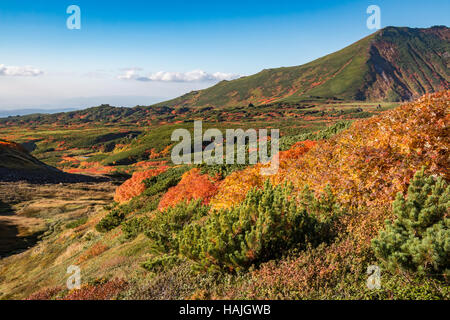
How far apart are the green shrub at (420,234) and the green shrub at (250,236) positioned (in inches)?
67.4

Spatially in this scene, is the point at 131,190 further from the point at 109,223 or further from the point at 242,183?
the point at 242,183

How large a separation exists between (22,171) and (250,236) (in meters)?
46.6

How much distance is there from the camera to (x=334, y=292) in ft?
15.3

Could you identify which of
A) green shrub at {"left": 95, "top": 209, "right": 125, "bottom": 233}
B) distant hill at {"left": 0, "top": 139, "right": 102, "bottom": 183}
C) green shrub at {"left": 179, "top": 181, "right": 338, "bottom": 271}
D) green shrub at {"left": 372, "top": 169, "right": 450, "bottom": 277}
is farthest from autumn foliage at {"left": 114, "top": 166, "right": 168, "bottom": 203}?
green shrub at {"left": 372, "top": 169, "right": 450, "bottom": 277}

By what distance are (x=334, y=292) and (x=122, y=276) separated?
19.2 ft

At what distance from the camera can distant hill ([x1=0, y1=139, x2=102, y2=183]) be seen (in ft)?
125

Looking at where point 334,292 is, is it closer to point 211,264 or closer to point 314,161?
point 211,264

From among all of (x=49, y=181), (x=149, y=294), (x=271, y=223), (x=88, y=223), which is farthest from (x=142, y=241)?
(x=49, y=181)

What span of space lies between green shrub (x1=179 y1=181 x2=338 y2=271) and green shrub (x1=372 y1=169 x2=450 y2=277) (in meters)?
1.71

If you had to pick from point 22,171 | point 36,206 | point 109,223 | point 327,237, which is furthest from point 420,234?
point 22,171

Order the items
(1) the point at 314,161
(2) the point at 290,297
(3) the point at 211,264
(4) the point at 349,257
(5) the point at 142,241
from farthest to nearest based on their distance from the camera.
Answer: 1. (5) the point at 142,241
2. (1) the point at 314,161
3. (3) the point at 211,264
4. (4) the point at 349,257
5. (2) the point at 290,297

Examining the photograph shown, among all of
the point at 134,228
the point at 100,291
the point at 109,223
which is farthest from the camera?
the point at 109,223

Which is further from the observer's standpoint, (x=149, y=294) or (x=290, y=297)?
(x=149, y=294)

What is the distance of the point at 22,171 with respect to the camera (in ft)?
133
